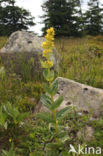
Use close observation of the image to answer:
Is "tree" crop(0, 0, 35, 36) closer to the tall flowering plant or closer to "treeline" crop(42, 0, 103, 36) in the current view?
"treeline" crop(42, 0, 103, 36)

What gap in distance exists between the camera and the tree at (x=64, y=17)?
1725cm

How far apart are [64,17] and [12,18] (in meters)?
5.83

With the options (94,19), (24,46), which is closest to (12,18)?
(94,19)

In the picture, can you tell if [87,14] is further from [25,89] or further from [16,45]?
[25,89]

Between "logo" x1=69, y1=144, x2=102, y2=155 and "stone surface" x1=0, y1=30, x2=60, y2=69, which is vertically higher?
"stone surface" x1=0, y1=30, x2=60, y2=69

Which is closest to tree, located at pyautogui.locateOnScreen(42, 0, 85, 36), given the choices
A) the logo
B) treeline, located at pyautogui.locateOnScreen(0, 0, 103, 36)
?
treeline, located at pyautogui.locateOnScreen(0, 0, 103, 36)

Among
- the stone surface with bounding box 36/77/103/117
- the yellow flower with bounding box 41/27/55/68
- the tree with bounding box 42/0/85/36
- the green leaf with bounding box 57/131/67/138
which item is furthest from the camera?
the tree with bounding box 42/0/85/36

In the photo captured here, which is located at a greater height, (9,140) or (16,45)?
(16,45)

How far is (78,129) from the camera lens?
231 centimetres

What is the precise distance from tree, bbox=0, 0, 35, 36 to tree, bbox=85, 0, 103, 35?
7.20 m

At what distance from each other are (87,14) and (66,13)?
17.6 feet

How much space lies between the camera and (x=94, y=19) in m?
20.8

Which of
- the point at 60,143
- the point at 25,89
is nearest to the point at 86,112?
the point at 60,143

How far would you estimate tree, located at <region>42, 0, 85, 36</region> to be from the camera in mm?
17250
